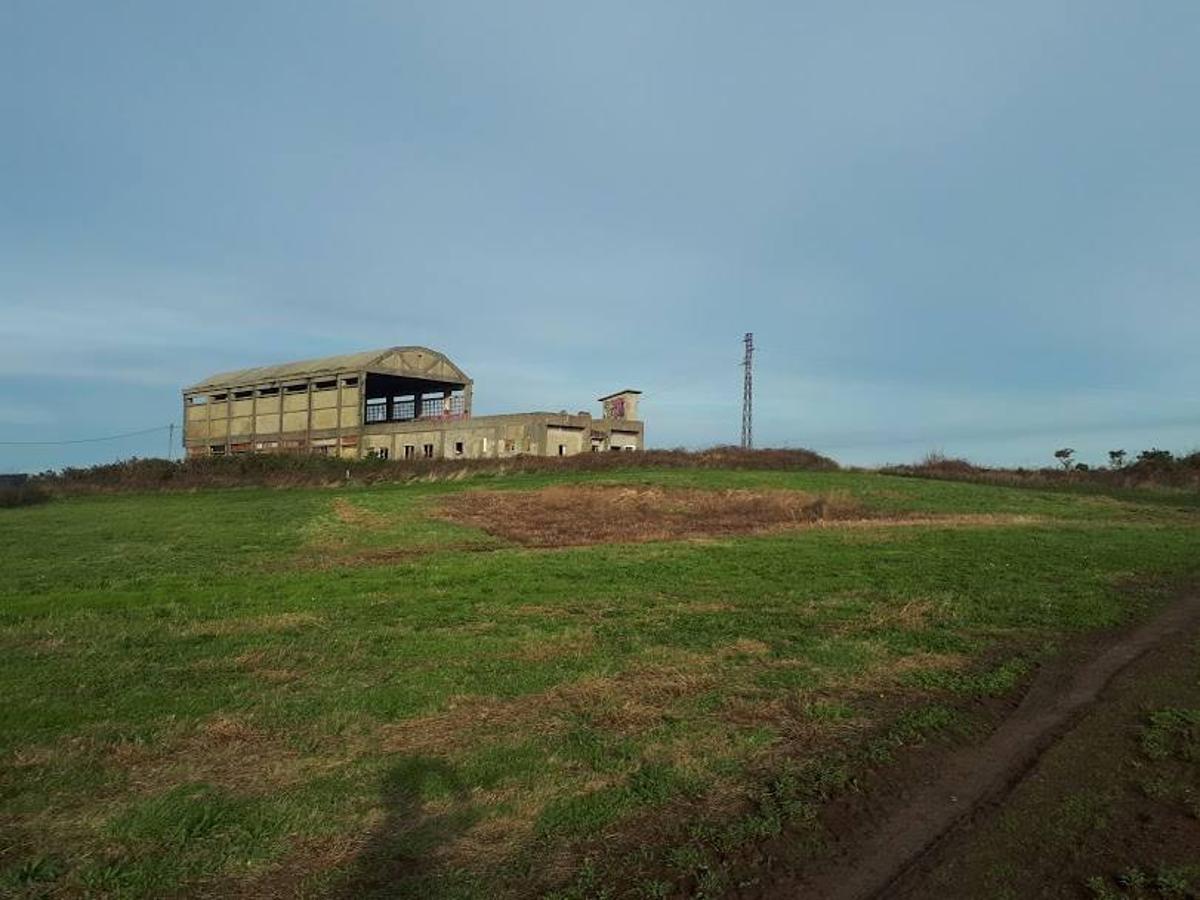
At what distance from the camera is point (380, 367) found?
197 ft

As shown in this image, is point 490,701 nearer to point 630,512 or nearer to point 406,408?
point 630,512

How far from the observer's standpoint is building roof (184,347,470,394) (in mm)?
60406

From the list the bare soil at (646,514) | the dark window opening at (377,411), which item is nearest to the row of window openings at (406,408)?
the dark window opening at (377,411)

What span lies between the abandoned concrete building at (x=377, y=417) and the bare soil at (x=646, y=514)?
1961 centimetres

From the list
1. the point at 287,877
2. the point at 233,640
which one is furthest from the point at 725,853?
the point at 233,640

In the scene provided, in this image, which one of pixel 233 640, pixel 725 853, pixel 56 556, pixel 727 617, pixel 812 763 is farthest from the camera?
pixel 56 556

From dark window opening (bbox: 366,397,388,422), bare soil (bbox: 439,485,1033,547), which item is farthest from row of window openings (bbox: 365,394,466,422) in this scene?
bare soil (bbox: 439,485,1033,547)

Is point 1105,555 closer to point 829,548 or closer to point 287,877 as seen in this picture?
point 829,548

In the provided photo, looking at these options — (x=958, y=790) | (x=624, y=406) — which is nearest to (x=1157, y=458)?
(x=624, y=406)

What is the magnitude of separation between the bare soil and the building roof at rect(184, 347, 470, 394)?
29621 mm

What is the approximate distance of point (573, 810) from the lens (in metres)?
4.89

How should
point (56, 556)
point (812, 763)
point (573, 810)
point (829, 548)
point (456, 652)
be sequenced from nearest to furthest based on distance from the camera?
point (573, 810), point (812, 763), point (456, 652), point (829, 548), point (56, 556)

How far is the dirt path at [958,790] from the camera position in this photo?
162 inches

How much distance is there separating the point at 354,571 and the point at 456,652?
312 inches
